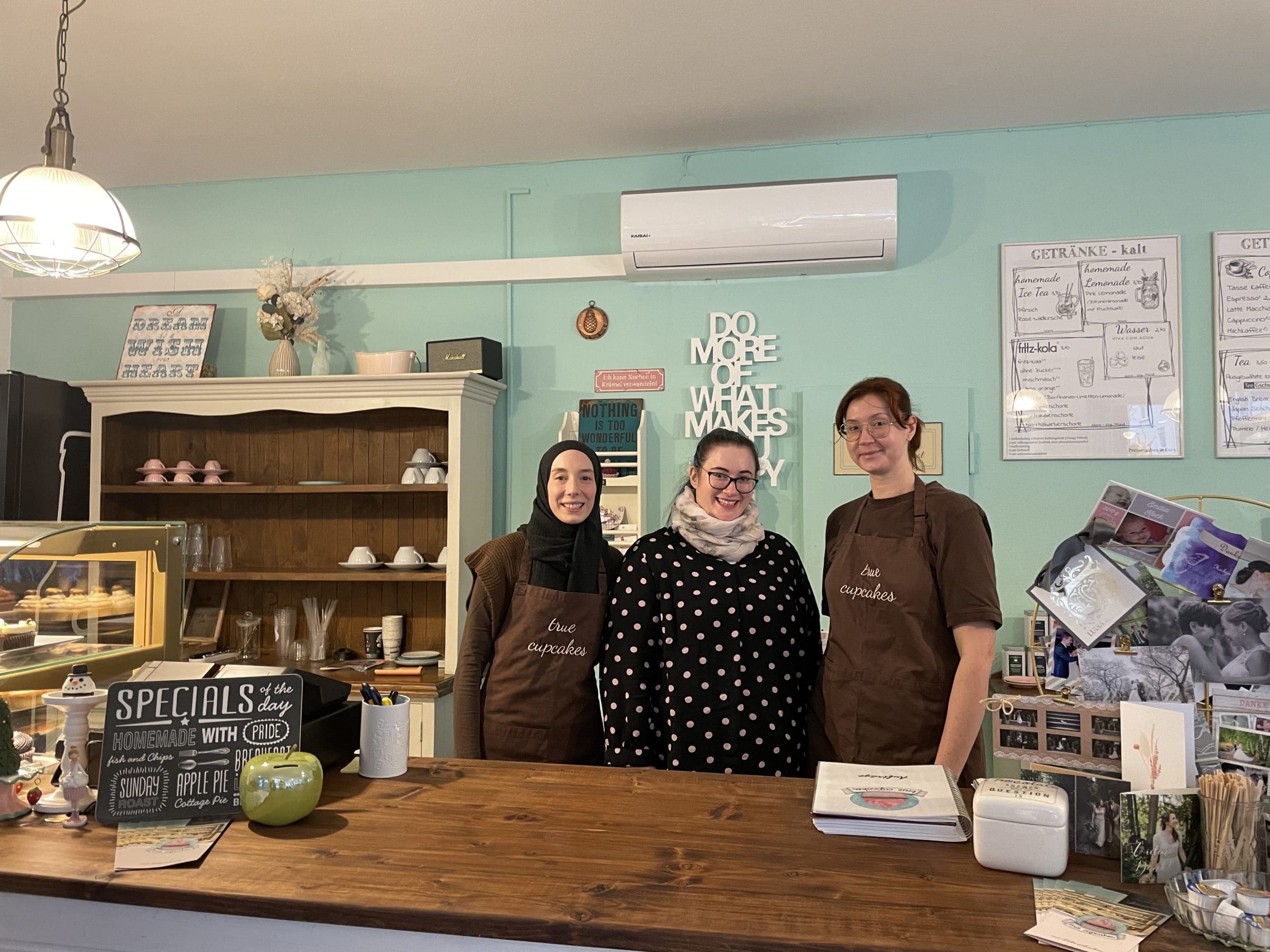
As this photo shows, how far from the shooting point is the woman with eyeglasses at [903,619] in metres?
2.02

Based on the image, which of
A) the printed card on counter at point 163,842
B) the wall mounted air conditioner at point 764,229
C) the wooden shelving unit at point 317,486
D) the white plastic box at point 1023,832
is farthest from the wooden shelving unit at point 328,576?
the white plastic box at point 1023,832

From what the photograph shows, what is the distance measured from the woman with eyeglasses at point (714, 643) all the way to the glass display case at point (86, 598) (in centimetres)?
101

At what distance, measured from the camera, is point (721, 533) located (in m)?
2.20

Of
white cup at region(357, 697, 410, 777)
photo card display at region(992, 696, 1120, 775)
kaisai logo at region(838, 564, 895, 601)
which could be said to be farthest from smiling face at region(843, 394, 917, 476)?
white cup at region(357, 697, 410, 777)

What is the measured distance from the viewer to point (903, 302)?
3682mm

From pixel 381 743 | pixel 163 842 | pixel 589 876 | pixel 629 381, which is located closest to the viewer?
pixel 589 876

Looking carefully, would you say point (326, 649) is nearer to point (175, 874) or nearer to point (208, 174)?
point (208, 174)

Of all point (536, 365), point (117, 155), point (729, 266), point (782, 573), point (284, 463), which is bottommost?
point (782, 573)

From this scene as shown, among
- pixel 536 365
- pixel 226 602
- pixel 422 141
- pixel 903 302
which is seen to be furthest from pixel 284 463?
pixel 903 302

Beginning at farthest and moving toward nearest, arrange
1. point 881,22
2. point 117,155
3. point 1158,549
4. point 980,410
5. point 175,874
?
point 117,155 → point 980,410 → point 881,22 → point 1158,549 → point 175,874

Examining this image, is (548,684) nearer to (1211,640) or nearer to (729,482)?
(729,482)

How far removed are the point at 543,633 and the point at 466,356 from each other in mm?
1776

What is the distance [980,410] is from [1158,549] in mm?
1786

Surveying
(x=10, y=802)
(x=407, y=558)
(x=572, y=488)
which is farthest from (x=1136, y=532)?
(x=407, y=558)
